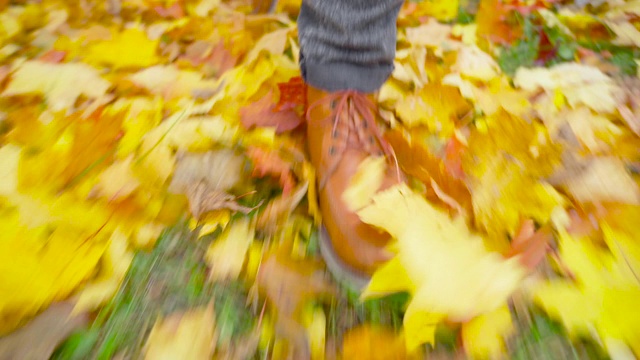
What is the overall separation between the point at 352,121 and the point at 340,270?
0.76ft

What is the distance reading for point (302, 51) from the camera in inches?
25.7

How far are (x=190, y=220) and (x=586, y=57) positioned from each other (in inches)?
35.8

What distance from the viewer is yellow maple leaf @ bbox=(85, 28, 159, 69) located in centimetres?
89

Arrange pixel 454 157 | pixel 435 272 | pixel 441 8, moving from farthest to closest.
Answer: pixel 441 8 < pixel 454 157 < pixel 435 272

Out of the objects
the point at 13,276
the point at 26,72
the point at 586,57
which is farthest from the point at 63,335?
the point at 586,57

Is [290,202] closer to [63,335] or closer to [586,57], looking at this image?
[63,335]

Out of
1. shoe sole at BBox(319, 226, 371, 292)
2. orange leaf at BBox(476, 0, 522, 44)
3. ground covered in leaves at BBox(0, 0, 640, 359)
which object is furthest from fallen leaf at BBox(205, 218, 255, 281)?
orange leaf at BBox(476, 0, 522, 44)

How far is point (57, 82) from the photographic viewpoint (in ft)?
2.72

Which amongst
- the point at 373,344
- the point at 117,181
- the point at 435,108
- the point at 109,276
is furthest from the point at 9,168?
the point at 435,108

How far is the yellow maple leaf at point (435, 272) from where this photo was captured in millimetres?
458

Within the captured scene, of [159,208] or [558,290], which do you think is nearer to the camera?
[558,290]

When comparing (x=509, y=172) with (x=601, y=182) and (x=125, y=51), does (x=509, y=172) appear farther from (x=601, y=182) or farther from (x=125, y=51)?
(x=125, y=51)

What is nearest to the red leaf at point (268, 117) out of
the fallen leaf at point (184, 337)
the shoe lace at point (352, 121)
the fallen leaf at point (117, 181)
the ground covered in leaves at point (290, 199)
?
the ground covered in leaves at point (290, 199)

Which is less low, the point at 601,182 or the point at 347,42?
the point at 347,42
